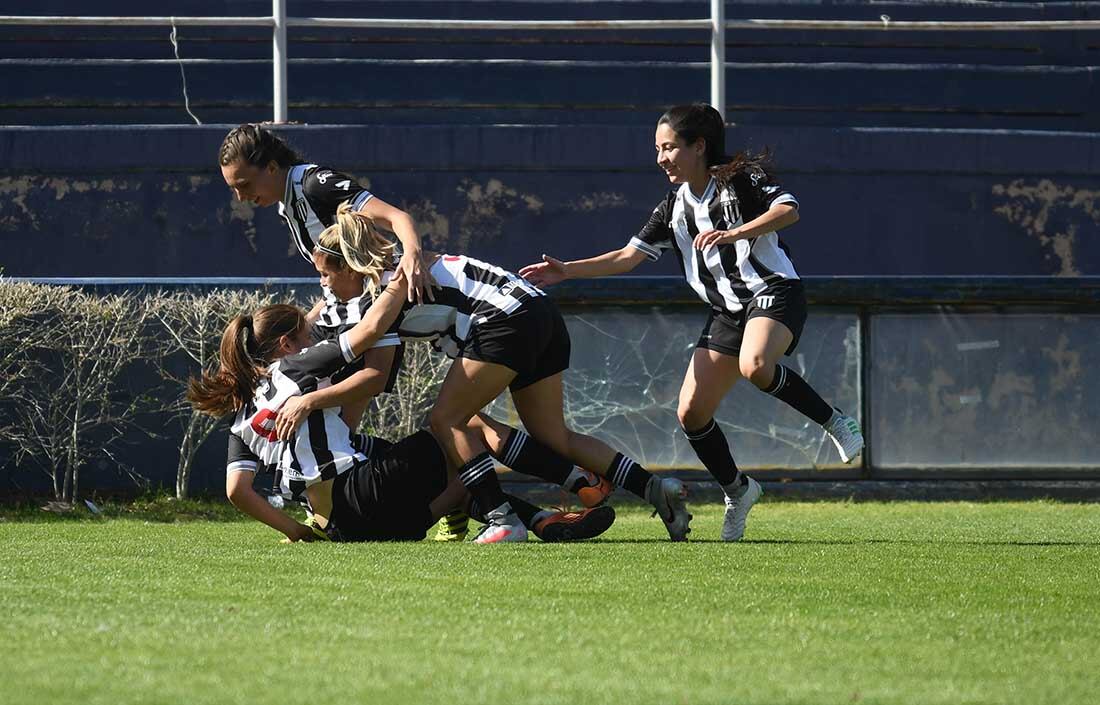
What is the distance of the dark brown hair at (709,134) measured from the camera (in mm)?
6816

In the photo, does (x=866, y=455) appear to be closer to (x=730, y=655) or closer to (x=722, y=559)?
(x=722, y=559)

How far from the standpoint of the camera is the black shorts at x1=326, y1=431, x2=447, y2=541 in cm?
626

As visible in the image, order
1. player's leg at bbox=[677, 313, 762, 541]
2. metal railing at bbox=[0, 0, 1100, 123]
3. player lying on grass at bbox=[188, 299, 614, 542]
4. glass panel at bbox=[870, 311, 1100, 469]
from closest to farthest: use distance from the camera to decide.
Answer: player lying on grass at bbox=[188, 299, 614, 542] < player's leg at bbox=[677, 313, 762, 541] < glass panel at bbox=[870, 311, 1100, 469] < metal railing at bbox=[0, 0, 1100, 123]

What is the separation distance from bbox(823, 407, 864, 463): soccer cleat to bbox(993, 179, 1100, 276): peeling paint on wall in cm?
630

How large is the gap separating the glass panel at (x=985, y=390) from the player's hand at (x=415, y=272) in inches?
203

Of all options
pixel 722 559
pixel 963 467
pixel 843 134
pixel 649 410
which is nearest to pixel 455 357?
pixel 722 559

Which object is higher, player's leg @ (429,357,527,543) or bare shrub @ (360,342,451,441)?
player's leg @ (429,357,527,543)

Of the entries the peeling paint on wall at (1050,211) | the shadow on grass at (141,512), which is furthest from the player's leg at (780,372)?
the peeling paint on wall at (1050,211)

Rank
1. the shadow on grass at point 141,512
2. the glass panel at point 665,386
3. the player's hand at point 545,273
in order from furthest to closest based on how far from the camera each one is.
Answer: the glass panel at point 665,386 < the shadow on grass at point 141,512 < the player's hand at point 545,273

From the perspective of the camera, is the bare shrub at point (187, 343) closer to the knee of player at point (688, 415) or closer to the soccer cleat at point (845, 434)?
the knee of player at point (688, 415)

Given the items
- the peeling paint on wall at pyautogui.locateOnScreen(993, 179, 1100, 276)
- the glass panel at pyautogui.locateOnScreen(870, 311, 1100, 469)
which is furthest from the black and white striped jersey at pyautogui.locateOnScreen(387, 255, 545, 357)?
the peeling paint on wall at pyautogui.locateOnScreen(993, 179, 1100, 276)

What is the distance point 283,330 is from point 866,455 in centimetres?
522

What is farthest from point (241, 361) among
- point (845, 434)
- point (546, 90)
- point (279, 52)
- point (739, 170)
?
point (546, 90)

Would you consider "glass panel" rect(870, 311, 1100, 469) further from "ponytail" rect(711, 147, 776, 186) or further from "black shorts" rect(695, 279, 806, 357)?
"ponytail" rect(711, 147, 776, 186)
